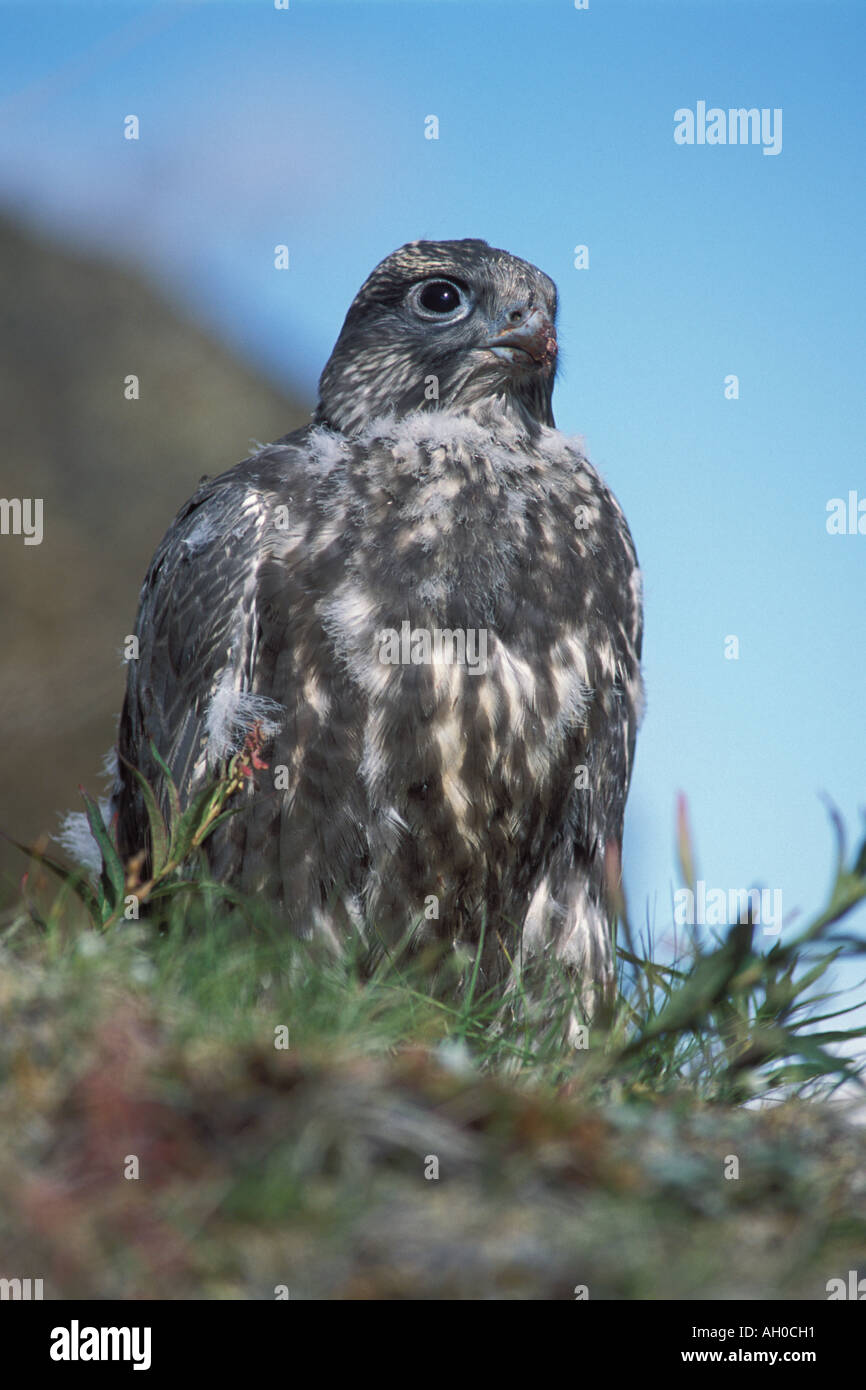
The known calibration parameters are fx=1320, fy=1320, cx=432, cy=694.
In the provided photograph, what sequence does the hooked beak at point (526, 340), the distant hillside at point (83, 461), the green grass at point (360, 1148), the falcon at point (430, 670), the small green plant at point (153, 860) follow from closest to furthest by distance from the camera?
the green grass at point (360, 1148)
the small green plant at point (153, 860)
the falcon at point (430, 670)
the hooked beak at point (526, 340)
the distant hillside at point (83, 461)

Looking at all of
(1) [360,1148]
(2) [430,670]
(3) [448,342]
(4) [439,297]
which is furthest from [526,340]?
(1) [360,1148]

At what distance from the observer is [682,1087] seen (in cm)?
270

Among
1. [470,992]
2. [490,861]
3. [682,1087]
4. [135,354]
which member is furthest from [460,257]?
[135,354]

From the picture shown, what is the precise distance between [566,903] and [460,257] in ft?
7.08

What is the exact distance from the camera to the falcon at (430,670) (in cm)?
380

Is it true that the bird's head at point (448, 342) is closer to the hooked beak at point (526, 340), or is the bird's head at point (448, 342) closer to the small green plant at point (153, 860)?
the hooked beak at point (526, 340)

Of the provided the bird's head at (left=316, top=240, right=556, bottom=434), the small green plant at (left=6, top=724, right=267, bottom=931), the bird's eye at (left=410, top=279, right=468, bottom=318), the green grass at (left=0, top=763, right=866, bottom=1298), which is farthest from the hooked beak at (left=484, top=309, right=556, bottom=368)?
the green grass at (left=0, top=763, right=866, bottom=1298)

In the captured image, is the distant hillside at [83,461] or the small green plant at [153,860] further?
the distant hillside at [83,461]

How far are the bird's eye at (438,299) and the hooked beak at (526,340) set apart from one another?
0.22m

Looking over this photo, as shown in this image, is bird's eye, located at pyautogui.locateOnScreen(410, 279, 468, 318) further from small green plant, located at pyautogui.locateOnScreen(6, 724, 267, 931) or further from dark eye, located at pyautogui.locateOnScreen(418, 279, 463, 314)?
small green plant, located at pyautogui.locateOnScreen(6, 724, 267, 931)

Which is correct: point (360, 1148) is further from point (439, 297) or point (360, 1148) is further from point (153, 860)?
point (439, 297)

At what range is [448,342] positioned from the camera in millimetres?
4410

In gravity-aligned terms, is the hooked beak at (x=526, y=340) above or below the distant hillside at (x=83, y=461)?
below

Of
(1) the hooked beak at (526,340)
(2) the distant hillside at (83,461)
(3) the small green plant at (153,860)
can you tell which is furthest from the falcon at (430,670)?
(2) the distant hillside at (83,461)
